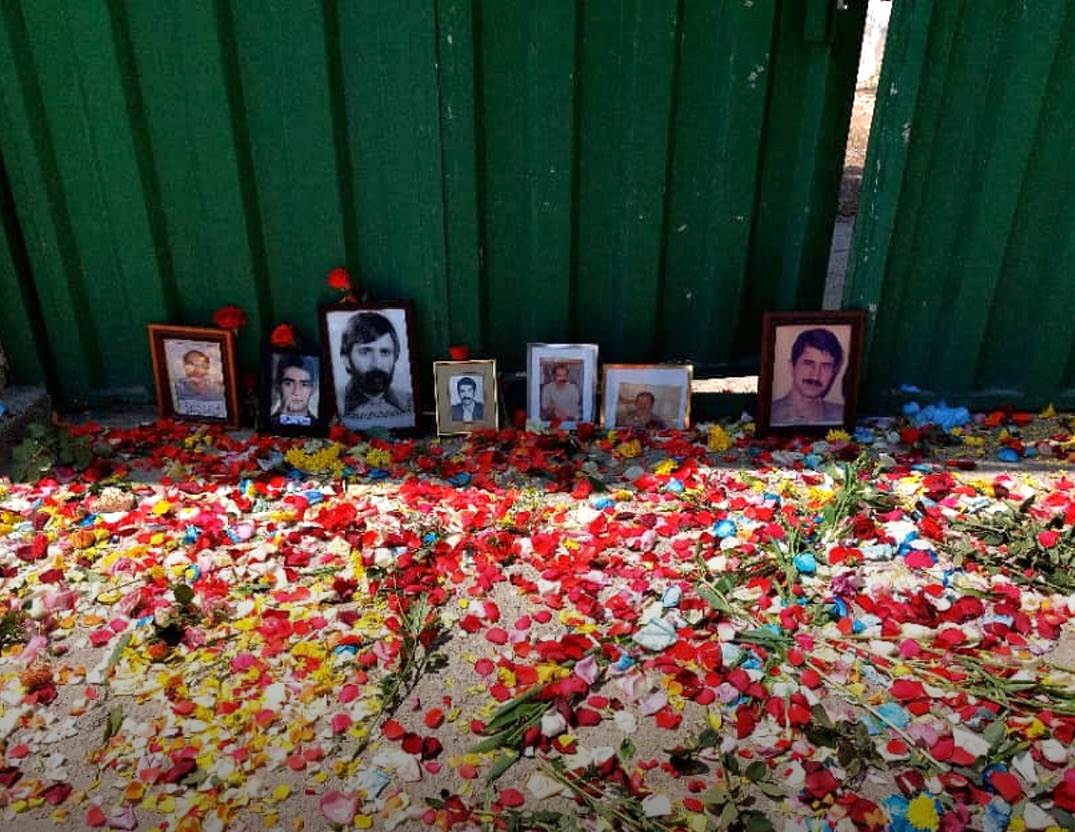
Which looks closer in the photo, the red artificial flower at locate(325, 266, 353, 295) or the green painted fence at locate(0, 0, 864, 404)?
the green painted fence at locate(0, 0, 864, 404)

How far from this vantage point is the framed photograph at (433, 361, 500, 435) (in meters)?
3.58

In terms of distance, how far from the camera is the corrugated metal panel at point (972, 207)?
316 cm

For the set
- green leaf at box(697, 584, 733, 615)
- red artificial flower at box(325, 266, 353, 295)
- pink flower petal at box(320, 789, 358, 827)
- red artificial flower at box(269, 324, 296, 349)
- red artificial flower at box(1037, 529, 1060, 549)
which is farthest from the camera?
red artificial flower at box(269, 324, 296, 349)

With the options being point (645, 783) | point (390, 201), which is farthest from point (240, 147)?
point (645, 783)

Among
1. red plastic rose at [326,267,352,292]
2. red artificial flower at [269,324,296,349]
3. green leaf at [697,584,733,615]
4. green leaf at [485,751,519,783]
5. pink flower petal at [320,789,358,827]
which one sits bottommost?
pink flower petal at [320,789,358,827]

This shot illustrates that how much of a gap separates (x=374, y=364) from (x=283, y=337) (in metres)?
0.37

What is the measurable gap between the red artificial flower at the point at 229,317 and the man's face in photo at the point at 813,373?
2154mm

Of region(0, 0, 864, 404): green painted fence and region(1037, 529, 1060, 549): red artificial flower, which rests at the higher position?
region(0, 0, 864, 404): green painted fence

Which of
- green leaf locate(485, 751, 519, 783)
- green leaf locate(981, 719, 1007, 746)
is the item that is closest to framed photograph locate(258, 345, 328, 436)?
green leaf locate(485, 751, 519, 783)

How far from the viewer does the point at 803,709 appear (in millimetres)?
2342

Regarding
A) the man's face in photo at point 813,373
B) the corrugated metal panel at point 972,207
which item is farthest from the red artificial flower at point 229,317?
the corrugated metal panel at point 972,207

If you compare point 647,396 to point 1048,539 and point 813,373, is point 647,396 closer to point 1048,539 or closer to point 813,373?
point 813,373

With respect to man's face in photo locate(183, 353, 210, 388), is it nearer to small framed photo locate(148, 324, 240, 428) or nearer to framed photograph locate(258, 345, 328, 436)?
small framed photo locate(148, 324, 240, 428)

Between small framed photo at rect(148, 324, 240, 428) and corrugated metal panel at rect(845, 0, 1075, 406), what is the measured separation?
2.46 metres
